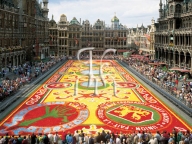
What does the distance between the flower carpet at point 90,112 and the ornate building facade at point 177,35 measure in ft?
67.2

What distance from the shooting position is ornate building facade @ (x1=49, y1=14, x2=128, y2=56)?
326 feet

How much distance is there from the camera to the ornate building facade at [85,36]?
99.4 metres

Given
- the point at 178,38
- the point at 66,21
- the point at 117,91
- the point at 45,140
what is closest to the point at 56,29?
the point at 66,21

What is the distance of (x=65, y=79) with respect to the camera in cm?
4409

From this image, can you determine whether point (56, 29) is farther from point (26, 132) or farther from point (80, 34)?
point (26, 132)

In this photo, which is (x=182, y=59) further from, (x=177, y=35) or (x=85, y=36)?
(x=85, y=36)

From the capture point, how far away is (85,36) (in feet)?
339

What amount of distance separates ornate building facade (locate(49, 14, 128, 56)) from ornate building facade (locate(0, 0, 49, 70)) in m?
14.9

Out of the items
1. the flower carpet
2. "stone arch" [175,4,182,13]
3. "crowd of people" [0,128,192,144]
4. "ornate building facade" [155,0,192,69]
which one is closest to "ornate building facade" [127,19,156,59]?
"ornate building facade" [155,0,192,69]

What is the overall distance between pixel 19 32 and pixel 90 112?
43533 mm

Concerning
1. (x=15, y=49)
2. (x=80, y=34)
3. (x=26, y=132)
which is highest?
(x=80, y=34)

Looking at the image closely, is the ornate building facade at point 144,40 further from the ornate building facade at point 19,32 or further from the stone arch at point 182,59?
the ornate building facade at point 19,32

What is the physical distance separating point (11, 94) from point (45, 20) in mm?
63172

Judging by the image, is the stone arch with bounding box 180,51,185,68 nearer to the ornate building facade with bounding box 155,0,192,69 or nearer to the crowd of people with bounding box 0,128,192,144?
the ornate building facade with bounding box 155,0,192,69
